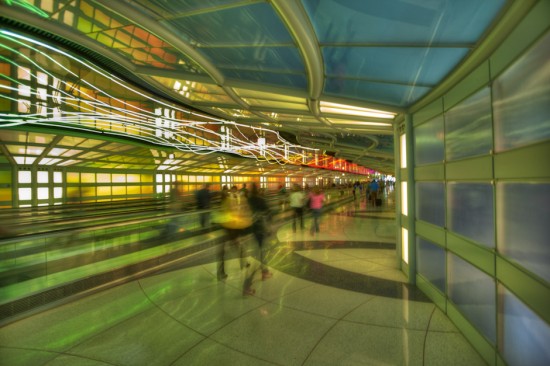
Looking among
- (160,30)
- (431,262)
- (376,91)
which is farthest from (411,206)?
(160,30)

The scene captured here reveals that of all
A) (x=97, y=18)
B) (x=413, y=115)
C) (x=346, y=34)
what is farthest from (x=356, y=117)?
(x=97, y=18)

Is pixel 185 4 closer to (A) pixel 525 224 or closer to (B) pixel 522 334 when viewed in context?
(A) pixel 525 224

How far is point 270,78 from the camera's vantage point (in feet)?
19.7

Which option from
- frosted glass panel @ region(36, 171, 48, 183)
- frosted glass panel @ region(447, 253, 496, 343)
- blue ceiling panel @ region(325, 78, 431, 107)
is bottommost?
frosted glass panel @ region(447, 253, 496, 343)

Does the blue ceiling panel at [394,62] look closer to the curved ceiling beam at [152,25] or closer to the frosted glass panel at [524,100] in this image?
the frosted glass panel at [524,100]

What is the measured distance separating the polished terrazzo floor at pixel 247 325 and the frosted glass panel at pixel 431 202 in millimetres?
1481

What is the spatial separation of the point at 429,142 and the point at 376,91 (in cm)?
139

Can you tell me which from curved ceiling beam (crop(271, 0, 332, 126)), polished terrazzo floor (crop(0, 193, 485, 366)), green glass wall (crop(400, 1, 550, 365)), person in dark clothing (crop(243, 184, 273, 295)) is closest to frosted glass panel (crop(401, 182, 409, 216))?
green glass wall (crop(400, 1, 550, 365))

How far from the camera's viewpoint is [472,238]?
3578 mm

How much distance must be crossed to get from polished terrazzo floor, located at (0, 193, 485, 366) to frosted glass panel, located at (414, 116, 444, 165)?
102 inches

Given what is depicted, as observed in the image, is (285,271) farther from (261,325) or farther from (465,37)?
(465,37)

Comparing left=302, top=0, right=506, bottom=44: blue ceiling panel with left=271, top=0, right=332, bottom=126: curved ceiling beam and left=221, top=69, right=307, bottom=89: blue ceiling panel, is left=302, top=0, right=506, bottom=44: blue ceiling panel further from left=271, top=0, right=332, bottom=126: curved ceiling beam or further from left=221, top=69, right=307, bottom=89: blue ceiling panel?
left=221, top=69, right=307, bottom=89: blue ceiling panel

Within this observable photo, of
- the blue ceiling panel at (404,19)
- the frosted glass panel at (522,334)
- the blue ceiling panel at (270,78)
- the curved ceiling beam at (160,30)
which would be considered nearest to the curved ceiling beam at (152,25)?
the curved ceiling beam at (160,30)

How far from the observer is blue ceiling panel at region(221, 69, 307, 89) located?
5.70 m
